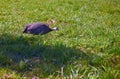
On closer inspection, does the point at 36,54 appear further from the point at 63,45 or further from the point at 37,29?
the point at 37,29

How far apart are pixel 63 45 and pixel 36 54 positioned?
631 mm

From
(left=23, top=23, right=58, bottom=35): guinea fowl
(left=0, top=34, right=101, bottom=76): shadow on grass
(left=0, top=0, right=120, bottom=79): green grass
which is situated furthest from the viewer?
(left=23, top=23, right=58, bottom=35): guinea fowl

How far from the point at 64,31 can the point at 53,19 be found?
154 centimetres

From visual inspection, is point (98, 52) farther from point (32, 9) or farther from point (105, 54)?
point (32, 9)

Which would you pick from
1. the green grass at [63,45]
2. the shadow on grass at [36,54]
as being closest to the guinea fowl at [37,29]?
the green grass at [63,45]

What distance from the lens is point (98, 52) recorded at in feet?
18.7

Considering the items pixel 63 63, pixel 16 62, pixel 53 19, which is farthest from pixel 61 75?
pixel 53 19

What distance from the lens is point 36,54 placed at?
18.1 feet

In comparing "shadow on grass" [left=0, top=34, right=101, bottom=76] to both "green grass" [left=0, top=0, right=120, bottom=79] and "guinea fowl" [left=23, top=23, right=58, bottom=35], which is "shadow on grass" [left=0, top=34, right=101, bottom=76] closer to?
"green grass" [left=0, top=0, right=120, bottom=79]

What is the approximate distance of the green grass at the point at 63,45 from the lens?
468 cm

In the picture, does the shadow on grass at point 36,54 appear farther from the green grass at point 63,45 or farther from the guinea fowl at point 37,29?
the guinea fowl at point 37,29

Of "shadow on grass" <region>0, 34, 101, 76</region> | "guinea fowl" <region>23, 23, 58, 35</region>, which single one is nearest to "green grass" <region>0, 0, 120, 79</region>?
"shadow on grass" <region>0, 34, 101, 76</region>

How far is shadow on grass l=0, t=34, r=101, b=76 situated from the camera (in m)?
5.03

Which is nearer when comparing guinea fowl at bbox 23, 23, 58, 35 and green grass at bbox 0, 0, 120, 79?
green grass at bbox 0, 0, 120, 79
